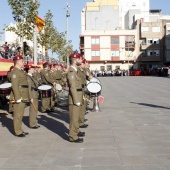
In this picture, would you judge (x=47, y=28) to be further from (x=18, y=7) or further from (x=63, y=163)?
(x=63, y=163)

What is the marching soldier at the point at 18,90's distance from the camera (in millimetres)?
8508

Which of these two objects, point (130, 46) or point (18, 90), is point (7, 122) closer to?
point (18, 90)

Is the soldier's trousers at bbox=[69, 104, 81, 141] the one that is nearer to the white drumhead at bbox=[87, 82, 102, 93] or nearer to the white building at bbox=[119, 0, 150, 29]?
the white drumhead at bbox=[87, 82, 102, 93]

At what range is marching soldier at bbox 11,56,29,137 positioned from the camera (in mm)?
8508

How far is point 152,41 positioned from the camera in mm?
78062

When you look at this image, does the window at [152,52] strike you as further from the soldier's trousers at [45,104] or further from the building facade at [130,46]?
the soldier's trousers at [45,104]

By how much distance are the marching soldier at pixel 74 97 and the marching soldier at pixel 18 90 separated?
1.41m

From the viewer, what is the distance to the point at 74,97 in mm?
7785

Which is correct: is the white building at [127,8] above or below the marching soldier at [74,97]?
above

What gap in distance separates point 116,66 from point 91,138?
70.2 m

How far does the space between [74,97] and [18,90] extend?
1537 mm

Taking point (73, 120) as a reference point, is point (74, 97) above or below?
above

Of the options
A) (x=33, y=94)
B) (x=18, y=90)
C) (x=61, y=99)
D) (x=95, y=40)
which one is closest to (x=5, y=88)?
(x=33, y=94)

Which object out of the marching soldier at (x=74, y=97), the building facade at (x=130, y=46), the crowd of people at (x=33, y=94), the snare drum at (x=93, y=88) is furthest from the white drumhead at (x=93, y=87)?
the building facade at (x=130, y=46)
